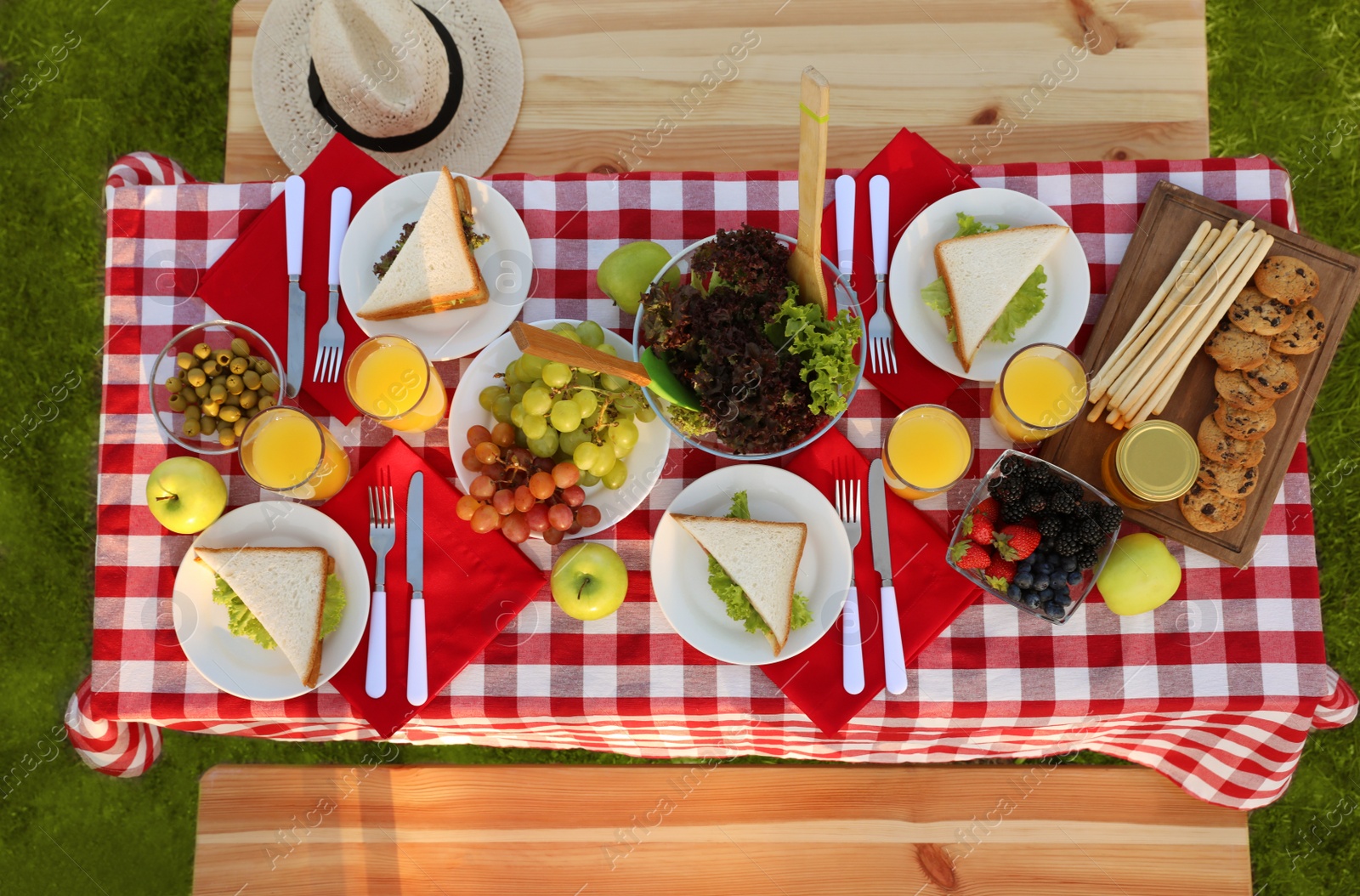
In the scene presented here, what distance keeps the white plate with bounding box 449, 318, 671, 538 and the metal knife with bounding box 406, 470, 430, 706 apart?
84mm

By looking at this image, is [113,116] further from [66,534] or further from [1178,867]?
[1178,867]

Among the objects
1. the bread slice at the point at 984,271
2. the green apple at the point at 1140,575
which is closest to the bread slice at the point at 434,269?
the bread slice at the point at 984,271

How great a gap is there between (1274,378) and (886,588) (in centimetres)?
73

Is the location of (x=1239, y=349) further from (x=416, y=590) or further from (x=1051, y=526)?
(x=416, y=590)

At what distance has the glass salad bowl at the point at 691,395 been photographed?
115cm

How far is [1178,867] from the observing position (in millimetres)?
1799

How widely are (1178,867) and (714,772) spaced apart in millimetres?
1051

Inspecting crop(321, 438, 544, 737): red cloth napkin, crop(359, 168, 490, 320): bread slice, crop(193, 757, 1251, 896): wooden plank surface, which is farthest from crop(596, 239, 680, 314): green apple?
crop(193, 757, 1251, 896): wooden plank surface

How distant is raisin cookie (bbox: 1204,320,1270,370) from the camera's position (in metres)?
1.35

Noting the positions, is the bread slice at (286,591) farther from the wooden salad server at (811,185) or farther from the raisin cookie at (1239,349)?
the raisin cookie at (1239,349)

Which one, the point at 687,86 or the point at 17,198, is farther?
the point at 17,198

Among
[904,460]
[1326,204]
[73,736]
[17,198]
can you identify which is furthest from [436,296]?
[1326,204]

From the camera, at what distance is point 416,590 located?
4.49 ft

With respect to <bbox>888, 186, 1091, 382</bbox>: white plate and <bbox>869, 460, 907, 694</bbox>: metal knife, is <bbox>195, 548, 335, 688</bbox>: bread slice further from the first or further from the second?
<bbox>888, 186, 1091, 382</bbox>: white plate
